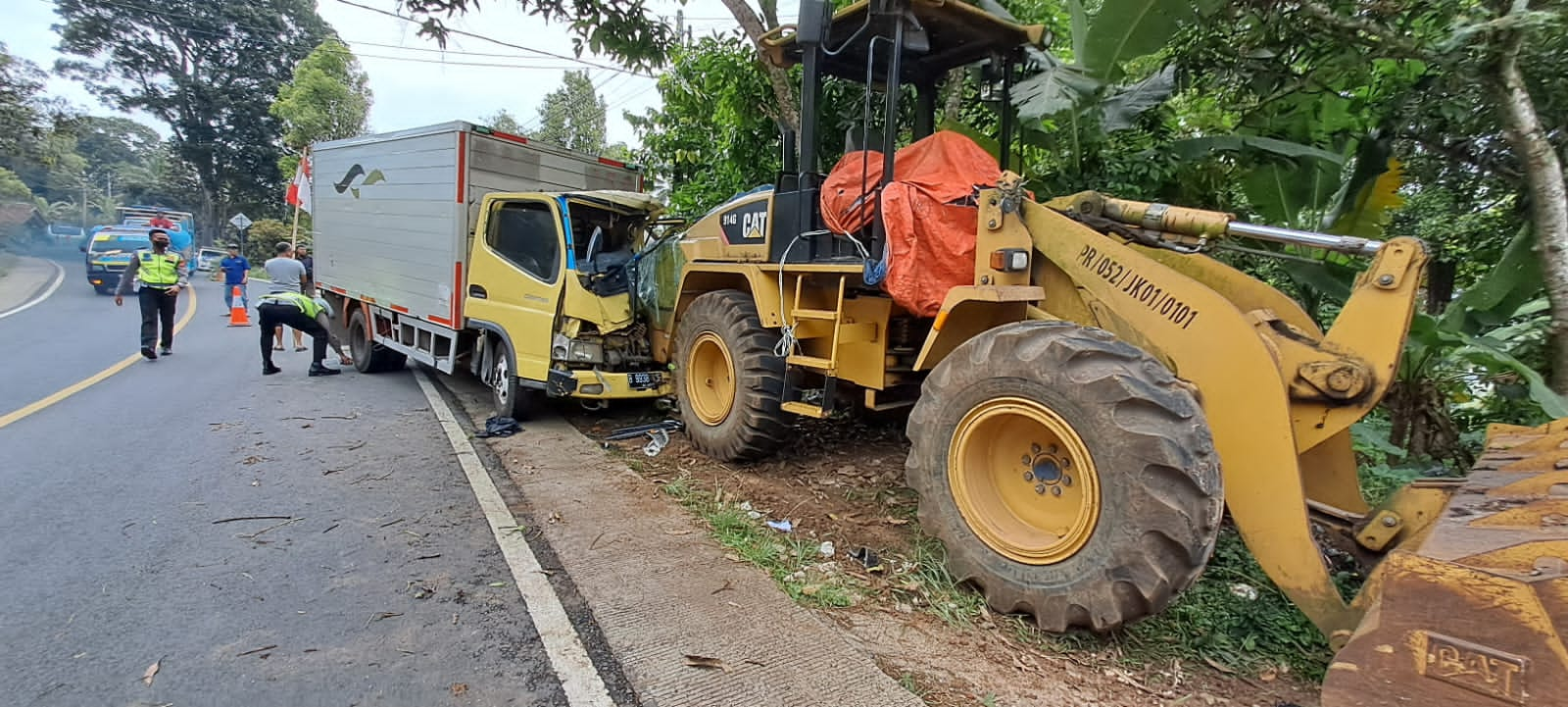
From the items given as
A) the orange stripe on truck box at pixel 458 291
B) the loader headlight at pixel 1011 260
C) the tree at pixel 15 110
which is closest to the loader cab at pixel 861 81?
the loader headlight at pixel 1011 260

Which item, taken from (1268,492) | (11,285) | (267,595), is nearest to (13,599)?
(267,595)

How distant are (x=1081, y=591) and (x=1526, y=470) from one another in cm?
170

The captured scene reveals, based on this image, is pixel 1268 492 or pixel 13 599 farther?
pixel 13 599

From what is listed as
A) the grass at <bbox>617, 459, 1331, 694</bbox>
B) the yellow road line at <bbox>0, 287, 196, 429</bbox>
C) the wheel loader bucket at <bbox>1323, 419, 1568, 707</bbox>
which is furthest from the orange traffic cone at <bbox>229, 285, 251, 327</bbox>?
the wheel loader bucket at <bbox>1323, 419, 1568, 707</bbox>

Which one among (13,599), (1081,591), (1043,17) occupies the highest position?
(1043,17)

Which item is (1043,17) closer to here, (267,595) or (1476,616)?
(1476,616)

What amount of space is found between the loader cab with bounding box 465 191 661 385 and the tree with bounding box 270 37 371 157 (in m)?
28.4

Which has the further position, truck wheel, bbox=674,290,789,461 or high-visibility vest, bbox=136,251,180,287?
high-visibility vest, bbox=136,251,180,287

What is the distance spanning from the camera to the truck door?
659 cm

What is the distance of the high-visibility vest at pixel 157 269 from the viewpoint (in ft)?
32.7

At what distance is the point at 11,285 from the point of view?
19812 millimetres

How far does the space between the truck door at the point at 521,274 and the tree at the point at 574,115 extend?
2321 cm

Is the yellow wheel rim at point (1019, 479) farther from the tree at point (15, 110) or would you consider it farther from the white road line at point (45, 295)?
the tree at point (15, 110)

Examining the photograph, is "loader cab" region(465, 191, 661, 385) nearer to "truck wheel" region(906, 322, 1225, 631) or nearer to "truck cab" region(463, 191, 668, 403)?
"truck cab" region(463, 191, 668, 403)
